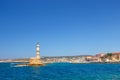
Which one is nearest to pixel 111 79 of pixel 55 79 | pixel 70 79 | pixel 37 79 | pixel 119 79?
pixel 119 79

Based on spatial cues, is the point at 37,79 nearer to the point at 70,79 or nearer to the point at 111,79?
the point at 70,79

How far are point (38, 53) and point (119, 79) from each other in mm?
80161

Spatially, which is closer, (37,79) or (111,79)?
(111,79)

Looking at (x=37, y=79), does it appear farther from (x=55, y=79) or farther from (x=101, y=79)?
(x=101, y=79)

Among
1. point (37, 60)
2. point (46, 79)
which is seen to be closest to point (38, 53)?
point (37, 60)

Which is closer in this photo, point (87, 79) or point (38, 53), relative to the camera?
point (87, 79)

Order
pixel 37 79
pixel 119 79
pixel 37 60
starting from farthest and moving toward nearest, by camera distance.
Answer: pixel 37 60
pixel 37 79
pixel 119 79

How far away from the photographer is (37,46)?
12169cm

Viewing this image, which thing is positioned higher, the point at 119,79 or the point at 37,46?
the point at 37,46

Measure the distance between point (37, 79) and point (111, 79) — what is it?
13442 millimetres

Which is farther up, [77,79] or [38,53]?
[38,53]

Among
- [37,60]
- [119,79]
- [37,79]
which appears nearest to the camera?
[119,79]

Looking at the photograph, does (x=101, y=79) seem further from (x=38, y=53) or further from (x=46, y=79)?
(x=38, y=53)

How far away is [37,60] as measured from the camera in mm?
118250
